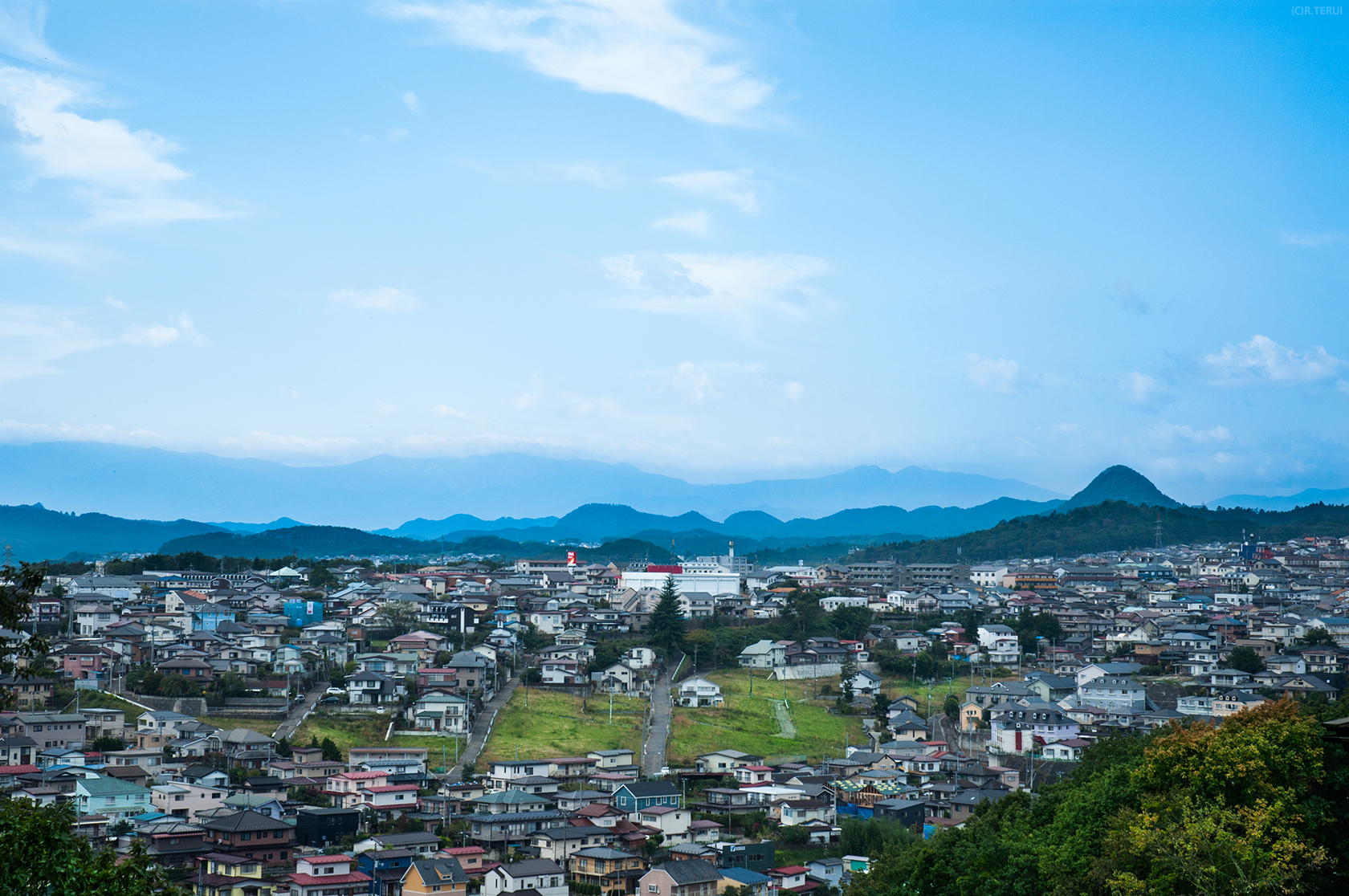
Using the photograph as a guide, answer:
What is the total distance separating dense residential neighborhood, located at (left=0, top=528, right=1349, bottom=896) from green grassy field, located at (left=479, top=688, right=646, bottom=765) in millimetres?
172

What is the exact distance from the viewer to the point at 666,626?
40312 millimetres

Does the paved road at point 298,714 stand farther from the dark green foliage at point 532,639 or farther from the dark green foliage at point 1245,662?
the dark green foliage at point 1245,662

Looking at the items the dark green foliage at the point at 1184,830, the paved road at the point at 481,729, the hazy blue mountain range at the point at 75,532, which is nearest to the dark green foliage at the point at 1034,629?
the paved road at the point at 481,729

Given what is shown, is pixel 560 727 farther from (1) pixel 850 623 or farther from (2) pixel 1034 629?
(2) pixel 1034 629

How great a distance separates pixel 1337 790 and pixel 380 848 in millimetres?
14171

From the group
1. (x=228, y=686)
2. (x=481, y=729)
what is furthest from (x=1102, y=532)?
(x=228, y=686)

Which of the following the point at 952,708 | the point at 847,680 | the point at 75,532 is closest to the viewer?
the point at 952,708

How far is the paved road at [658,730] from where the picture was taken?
28.5m

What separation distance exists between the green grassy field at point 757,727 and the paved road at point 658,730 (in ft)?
0.65

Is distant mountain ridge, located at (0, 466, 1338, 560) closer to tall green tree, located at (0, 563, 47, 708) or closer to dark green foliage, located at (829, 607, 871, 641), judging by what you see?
dark green foliage, located at (829, 607, 871, 641)

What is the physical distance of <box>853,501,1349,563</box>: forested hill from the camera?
273 feet

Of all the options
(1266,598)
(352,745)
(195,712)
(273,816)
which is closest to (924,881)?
(273,816)

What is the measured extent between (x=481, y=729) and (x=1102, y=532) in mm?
66044

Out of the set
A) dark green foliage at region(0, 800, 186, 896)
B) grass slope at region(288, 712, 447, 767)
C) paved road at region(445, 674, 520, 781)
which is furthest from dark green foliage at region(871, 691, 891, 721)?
dark green foliage at region(0, 800, 186, 896)
